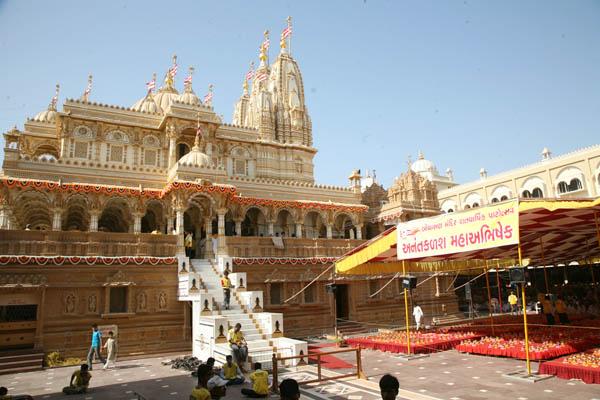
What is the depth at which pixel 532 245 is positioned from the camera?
1816 centimetres

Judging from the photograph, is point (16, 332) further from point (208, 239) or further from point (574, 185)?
point (574, 185)

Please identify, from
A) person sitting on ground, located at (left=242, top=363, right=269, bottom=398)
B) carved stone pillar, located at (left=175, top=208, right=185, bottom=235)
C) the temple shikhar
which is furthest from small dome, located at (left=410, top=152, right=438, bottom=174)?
person sitting on ground, located at (left=242, top=363, right=269, bottom=398)

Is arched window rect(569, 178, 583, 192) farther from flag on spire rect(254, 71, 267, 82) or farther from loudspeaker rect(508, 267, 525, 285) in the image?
loudspeaker rect(508, 267, 525, 285)

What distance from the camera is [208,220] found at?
22.3 metres

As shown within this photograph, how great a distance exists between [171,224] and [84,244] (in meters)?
4.95

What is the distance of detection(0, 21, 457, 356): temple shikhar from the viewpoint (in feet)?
55.1

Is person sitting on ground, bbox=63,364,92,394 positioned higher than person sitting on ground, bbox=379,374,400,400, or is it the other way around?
person sitting on ground, bbox=379,374,400,400

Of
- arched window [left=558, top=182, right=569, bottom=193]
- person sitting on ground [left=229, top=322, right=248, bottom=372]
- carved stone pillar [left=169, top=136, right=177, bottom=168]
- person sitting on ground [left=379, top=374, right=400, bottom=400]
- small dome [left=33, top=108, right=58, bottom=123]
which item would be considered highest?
small dome [left=33, top=108, right=58, bottom=123]

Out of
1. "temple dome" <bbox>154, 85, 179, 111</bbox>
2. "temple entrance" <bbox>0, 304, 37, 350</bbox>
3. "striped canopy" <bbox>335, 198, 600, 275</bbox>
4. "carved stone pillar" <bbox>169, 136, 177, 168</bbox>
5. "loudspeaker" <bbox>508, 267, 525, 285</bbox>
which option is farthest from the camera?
"temple dome" <bbox>154, 85, 179, 111</bbox>

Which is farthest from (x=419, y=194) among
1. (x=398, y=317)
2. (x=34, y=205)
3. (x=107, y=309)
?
(x=34, y=205)

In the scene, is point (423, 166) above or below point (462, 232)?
above

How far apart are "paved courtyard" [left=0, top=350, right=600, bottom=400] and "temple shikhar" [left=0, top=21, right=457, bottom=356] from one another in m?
2.71

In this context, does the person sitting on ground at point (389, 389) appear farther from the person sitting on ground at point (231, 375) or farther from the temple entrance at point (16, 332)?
the temple entrance at point (16, 332)

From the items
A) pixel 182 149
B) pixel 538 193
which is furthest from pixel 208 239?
pixel 538 193
